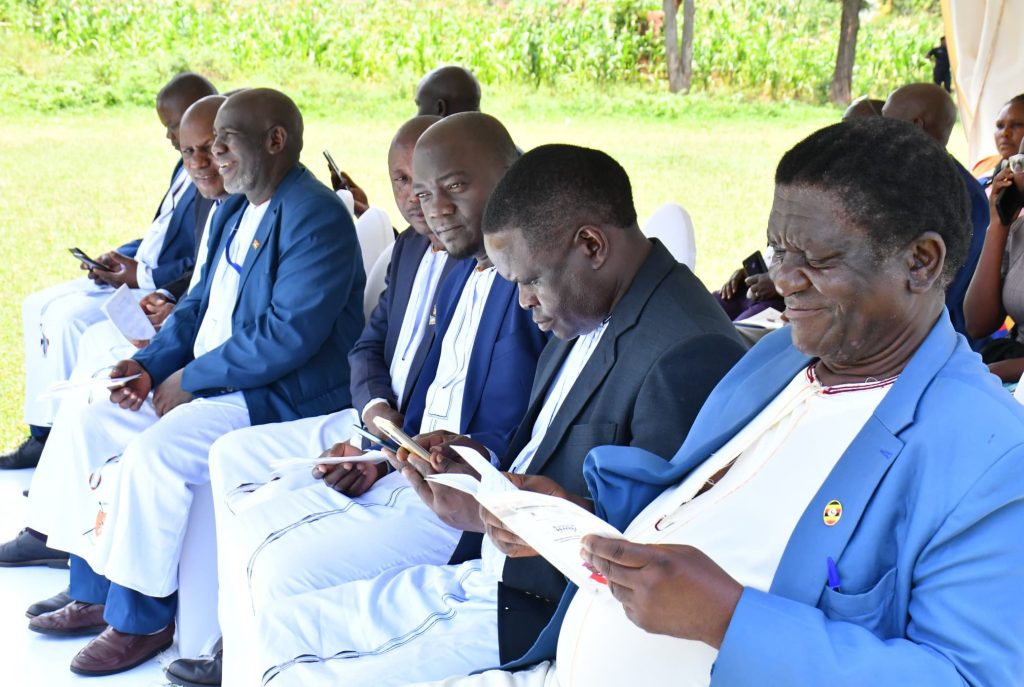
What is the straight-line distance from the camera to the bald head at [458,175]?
3029mm

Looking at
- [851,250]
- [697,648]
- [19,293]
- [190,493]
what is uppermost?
[851,250]

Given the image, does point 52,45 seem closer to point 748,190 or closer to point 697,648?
point 748,190

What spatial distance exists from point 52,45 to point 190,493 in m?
8.63

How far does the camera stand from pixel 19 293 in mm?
8445

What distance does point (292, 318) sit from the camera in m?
3.72

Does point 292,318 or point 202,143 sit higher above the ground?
point 202,143

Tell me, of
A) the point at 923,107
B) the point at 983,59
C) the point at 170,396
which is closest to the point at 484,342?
the point at 170,396

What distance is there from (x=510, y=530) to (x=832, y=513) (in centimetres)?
65

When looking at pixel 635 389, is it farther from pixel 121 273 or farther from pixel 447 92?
pixel 121 273

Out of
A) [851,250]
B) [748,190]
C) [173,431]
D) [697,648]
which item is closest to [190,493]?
[173,431]

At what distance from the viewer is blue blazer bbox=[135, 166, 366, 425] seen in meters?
3.75

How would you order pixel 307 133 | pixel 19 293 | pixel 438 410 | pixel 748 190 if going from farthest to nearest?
pixel 307 133 < pixel 748 190 < pixel 19 293 < pixel 438 410

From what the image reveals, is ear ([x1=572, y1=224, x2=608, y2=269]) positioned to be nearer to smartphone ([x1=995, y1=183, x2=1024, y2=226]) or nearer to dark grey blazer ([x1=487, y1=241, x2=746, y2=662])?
dark grey blazer ([x1=487, y1=241, x2=746, y2=662])

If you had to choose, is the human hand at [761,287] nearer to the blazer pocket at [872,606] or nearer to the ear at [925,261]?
the ear at [925,261]
